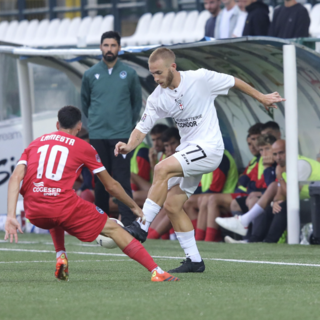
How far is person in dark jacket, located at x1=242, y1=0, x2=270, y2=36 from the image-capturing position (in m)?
11.3

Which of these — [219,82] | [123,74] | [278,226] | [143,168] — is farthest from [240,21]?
[219,82]

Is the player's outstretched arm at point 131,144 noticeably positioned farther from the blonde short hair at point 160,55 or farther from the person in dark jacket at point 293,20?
the person in dark jacket at point 293,20

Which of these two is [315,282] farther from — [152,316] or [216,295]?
[152,316]

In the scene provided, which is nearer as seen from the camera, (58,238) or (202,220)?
(58,238)

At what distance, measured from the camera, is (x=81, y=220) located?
19.1 feet

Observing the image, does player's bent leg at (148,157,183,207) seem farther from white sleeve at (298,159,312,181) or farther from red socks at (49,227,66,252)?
white sleeve at (298,159,312,181)

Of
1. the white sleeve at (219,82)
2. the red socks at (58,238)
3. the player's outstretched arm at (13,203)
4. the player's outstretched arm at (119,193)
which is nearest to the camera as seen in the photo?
the player's outstretched arm at (13,203)

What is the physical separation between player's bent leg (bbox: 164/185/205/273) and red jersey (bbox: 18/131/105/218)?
103 centimetres

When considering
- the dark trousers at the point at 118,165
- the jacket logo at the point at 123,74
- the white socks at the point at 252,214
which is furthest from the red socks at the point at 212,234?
the jacket logo at the point at 123,74

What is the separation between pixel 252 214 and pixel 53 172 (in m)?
4.77

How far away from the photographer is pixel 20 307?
4.66 m

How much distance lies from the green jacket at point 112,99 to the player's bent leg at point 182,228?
299cm

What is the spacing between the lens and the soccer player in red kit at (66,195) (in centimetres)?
580

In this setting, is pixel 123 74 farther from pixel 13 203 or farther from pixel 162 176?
pixel 13 203
